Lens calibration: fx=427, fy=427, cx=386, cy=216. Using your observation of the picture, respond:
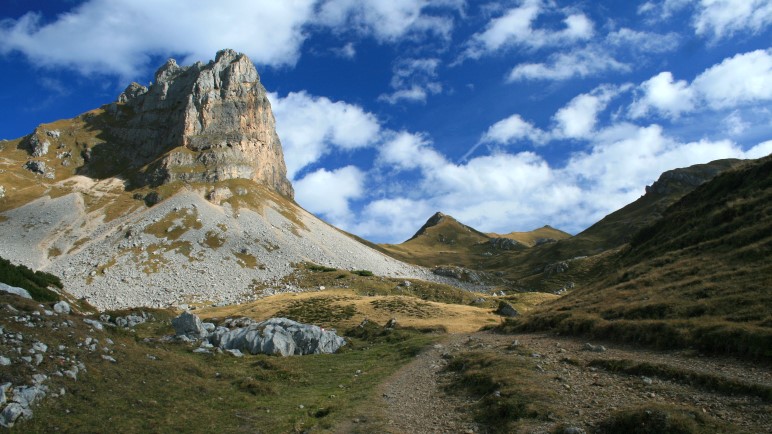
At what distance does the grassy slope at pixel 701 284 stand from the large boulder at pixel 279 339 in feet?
57.6

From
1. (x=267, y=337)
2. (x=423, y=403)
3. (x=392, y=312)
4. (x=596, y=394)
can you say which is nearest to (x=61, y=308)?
(x=267, y=337)

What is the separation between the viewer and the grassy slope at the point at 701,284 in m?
20.7

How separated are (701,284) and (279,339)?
3114 centimetres

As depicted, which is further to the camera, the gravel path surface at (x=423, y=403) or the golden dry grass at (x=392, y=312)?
the golden dry grass at (x=392, y=312)

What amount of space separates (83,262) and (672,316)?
413 ft

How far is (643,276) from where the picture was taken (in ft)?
117

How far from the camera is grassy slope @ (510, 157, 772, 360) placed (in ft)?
67.8

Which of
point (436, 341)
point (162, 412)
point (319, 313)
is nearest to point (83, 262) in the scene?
point (319, 313)

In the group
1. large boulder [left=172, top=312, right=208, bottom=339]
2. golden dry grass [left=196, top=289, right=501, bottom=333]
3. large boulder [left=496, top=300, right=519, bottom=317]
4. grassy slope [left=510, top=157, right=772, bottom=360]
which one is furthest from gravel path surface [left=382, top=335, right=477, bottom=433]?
large boulder [left=496, top=300, right=519, bottom=317]

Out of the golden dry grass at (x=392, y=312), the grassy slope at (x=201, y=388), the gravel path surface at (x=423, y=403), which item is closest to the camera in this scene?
the grassy slope at (x=201, y=388)

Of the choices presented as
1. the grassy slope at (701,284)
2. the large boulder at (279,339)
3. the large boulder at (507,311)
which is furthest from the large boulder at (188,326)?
the large boulder at (507,311)

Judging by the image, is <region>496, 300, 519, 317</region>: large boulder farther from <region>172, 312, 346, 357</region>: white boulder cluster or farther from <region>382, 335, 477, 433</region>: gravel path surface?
<region>382, 335, 477, 433</region>: gravel path surface

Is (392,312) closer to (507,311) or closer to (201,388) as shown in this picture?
(507,311)

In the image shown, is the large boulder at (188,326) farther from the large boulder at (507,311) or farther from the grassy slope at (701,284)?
the large boulder at (507,311)
